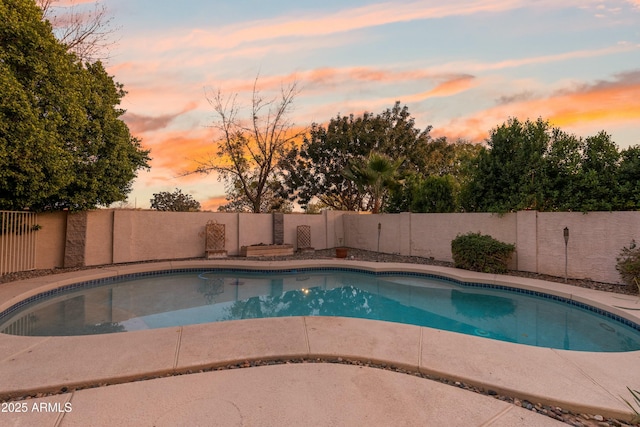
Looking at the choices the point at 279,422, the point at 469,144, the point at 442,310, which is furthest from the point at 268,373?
the point at 469,144

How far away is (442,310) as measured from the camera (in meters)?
6.33

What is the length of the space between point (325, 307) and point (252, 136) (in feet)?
41.7

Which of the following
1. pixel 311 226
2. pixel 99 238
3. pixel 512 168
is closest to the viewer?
pixel 512 168

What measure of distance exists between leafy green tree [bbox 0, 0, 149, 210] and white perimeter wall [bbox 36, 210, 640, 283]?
1.25 metres

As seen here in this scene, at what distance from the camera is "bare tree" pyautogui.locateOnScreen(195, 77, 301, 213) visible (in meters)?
16.3

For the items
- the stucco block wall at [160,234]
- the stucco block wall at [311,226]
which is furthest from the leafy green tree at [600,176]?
the stucco block wall at [160,234]

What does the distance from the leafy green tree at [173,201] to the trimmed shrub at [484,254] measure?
13.3m

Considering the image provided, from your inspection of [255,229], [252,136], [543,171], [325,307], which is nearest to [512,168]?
[543,171]

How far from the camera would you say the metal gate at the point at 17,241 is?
8.30 meters

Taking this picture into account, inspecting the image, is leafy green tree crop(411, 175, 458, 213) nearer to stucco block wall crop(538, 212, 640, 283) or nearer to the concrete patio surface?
stucco block wall crop(538, 212, 640, 283)

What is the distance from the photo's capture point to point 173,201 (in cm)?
1552

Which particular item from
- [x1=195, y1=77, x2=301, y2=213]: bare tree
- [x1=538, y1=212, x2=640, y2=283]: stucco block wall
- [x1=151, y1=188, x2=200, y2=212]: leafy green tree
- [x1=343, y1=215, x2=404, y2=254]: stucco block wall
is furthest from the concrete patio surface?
[x1=195, y1=77, x2=301, y2=213]: bare tree

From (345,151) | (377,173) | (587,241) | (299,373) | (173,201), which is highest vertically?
(345,151)

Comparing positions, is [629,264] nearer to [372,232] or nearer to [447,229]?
[447,229]
